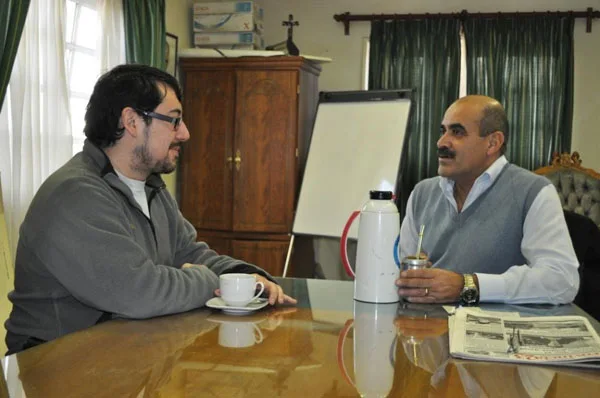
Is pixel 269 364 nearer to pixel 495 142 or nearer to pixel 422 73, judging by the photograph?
pixel 495 142

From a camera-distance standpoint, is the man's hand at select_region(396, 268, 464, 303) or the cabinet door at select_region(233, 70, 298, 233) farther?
the cabinet door at select_region(233, 70, 298, 233)

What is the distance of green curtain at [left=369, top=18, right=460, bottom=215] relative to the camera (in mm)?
5109

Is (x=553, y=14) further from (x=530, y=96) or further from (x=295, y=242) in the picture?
(x=295, y=242)

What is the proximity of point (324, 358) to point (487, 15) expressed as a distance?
4307 millimetres

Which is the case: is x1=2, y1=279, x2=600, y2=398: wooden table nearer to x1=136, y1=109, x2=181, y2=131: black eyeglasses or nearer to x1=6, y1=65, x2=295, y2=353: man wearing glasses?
x1=6, y1=65, x2=295, y2=353: man wearing glasses

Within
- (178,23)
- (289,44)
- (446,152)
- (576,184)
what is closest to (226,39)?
(178,23)


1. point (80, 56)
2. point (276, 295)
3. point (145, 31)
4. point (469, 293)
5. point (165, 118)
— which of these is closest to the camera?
point (276, 295)

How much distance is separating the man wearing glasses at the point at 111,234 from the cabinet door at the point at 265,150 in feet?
8.84

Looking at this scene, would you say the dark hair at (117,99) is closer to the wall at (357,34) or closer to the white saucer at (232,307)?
the white saucer at (232,307)

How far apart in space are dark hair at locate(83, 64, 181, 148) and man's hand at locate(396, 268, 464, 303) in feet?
2.63

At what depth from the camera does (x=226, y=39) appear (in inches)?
193

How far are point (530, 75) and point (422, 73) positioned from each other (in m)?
0.74

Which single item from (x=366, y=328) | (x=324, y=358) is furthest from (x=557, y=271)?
(x=324, y=358)

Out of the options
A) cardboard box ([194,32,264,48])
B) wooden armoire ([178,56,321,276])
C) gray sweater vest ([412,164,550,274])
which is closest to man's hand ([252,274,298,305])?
gray sweater vest ([412,164,550,274])
